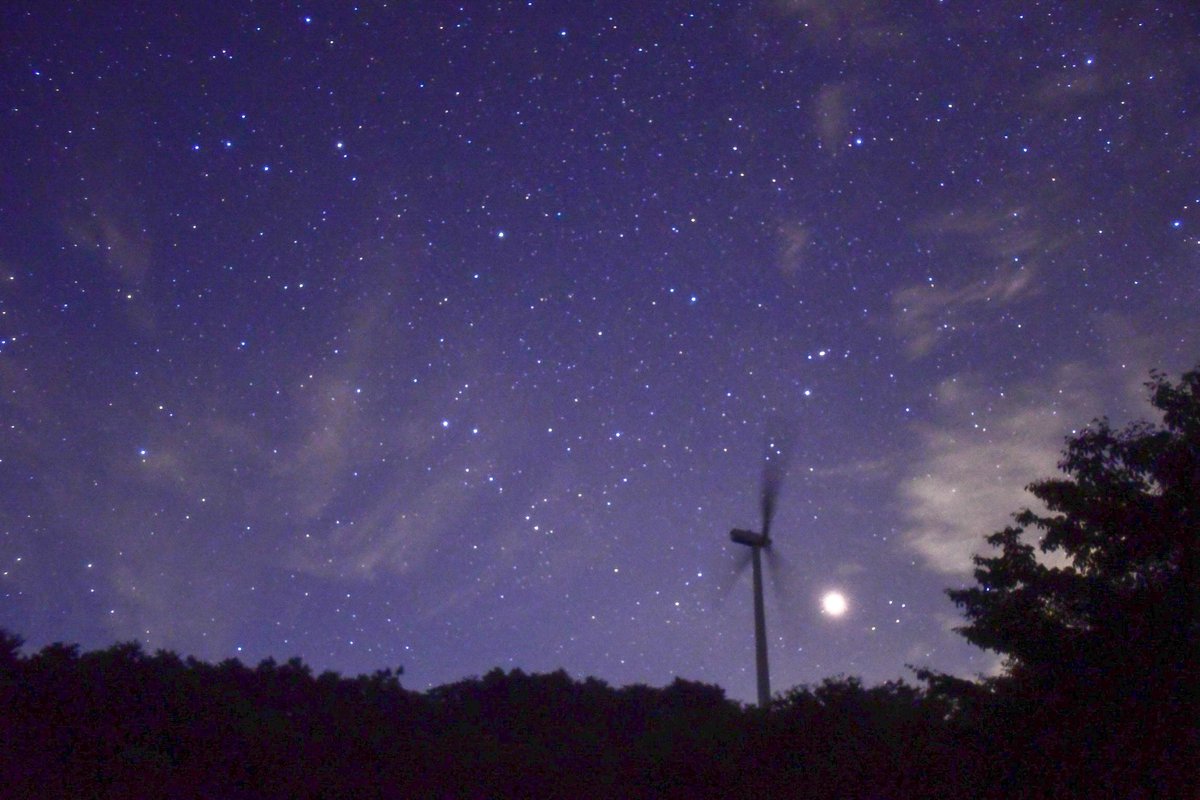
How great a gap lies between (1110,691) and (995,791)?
2582 millimetres

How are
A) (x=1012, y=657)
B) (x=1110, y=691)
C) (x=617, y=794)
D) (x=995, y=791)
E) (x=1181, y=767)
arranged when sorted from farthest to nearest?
(x=617, y=794) → (x=1012, y=657) → (x=995, y=791) → (x=1110, y=691) → (x=1181, y=767)

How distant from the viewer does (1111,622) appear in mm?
15477

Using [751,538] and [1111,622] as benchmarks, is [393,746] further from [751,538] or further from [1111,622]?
[751,538]

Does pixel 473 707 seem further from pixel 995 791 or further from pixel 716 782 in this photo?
pixel 995 791

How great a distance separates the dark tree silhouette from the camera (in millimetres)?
14125

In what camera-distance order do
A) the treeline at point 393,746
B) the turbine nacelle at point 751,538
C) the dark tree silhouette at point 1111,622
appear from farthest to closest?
1. the turbine nacelle at point 751,538
2. the treeline at point 393,746
3. the dark tree silhouette at point 1111,622

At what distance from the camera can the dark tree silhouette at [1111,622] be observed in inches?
556

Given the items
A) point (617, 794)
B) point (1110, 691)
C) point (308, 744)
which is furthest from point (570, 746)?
point (1110, 691)

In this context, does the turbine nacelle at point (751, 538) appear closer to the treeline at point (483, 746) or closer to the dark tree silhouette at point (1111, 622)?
the treeline at point (483, 746)

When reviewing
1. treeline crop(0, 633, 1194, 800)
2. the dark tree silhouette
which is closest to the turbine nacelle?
treeline crop(0, 633, 1194, 800)

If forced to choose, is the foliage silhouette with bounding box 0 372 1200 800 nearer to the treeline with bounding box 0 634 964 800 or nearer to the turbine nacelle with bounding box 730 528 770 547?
the treeline with bounding box 0 634 964 800

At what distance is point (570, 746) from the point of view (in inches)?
1037

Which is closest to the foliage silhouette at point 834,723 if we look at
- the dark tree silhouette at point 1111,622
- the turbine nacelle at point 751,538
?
the dark tree silhouette at point 1111,622

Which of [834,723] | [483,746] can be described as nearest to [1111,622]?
[834,723]
